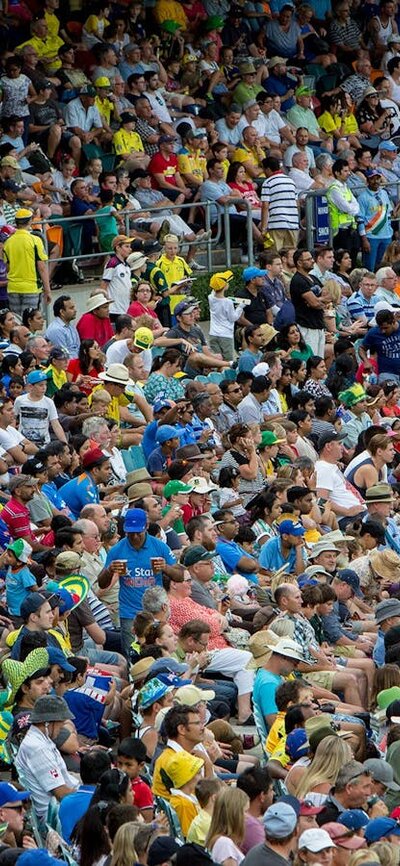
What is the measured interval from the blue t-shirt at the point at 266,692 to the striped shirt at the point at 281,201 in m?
10.7

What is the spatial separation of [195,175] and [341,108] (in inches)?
148

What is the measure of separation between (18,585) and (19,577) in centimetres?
5

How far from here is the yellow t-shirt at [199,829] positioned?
9844 mm

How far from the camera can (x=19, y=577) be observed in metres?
12.5

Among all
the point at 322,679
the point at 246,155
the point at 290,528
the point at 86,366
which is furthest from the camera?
the point at 246,155

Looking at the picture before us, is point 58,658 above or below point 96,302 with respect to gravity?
above

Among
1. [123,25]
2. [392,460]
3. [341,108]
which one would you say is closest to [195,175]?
[123,25]

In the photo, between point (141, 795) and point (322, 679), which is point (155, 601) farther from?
point (141, 795)

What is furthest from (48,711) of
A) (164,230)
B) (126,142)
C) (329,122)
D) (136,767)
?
(329,122)

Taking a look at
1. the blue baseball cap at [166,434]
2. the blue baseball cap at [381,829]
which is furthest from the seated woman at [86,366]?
the blue baseball cap at [381,829]

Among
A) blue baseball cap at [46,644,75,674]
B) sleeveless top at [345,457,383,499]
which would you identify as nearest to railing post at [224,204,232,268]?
sleeveless top at [345,457,383,499]

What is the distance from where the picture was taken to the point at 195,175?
72.4ft

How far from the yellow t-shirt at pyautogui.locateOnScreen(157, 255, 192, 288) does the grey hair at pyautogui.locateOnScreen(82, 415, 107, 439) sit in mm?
4395

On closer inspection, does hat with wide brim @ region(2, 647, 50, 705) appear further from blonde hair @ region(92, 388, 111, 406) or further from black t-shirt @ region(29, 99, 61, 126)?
black t-shirt @ region(29, 99, 61, 126)
